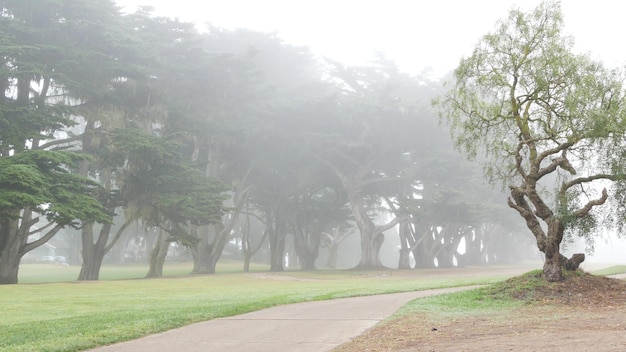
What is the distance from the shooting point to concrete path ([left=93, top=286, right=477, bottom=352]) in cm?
1027

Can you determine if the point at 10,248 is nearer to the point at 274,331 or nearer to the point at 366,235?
the point at 274,331

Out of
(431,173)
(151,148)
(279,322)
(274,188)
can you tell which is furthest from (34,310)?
(431,173)

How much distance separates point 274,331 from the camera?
11.9m

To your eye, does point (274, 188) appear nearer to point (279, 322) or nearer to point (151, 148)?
point (151, 148)

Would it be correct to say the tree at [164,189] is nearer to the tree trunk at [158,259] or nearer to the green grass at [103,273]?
the tree trunk at [158,259]

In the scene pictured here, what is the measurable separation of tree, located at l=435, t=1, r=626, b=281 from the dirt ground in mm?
2192

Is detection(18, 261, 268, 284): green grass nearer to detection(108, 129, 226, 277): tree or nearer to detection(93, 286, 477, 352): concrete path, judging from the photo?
detection(108, 129, 226, 277): tree

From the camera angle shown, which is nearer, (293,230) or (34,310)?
(34,310)

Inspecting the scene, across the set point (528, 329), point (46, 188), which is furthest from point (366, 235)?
point (528, 329)

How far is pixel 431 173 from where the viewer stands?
5203cm

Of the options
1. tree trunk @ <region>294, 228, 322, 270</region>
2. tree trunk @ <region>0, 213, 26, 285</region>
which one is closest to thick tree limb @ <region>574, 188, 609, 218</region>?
tree trunk @ <region>0, 213, 26, 285</region>

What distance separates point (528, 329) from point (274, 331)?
15.5 feet

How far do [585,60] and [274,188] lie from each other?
119 feet

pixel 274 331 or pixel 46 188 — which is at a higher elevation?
pixel 46 188
